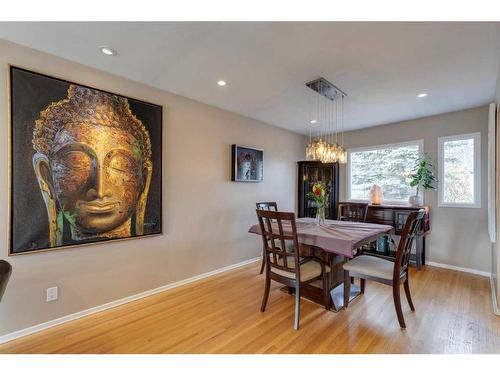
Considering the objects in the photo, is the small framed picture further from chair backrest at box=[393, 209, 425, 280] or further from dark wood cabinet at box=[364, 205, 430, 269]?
chair backrest at box=[393, 209, 425, 280]

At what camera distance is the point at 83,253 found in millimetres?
2205

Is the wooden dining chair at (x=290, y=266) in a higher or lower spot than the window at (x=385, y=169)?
lower

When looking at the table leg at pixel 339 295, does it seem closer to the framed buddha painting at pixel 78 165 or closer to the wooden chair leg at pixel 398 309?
the wooden chair leg at pixel 398 309

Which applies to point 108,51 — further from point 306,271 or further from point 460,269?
point 460,269

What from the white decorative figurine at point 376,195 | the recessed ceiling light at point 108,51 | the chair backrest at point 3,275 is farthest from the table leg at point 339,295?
the recessed ceiling light at point 108,51

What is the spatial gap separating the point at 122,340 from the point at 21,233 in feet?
4.04

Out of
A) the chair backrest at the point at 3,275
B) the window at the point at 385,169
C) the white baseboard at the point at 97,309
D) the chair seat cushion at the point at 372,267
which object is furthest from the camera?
the window at the point at 385,169

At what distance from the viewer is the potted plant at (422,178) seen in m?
3.59

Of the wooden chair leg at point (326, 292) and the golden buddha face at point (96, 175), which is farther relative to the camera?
the wooden chair leg at point (326, 292)

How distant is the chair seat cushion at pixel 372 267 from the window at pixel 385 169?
7.36ft

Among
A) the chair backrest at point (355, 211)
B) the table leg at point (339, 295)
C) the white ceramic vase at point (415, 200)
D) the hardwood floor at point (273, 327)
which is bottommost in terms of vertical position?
the hardwood floor at point (273, 327)

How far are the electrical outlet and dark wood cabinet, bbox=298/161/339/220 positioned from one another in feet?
13.3

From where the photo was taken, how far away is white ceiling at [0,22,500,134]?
1690mm

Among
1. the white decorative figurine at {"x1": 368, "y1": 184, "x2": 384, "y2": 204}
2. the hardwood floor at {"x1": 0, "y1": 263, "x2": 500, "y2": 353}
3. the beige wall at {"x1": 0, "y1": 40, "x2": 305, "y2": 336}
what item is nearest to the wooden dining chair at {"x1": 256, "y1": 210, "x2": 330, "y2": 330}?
the hardwood floor at {"x1": 0, "y1": 263, "x2": 500, "y2": 353}
